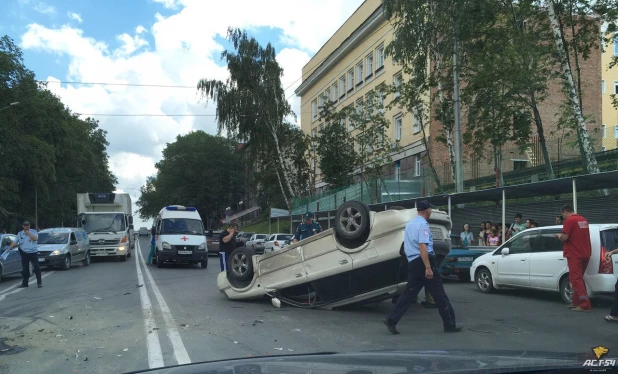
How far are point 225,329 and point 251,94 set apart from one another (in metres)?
32.9

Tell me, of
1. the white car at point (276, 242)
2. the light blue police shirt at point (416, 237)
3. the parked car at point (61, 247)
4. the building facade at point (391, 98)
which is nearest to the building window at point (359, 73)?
the building facade at point (391, 98)

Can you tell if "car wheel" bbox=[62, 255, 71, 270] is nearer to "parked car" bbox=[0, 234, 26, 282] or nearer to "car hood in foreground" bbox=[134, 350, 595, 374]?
"parked car" bbox=[0, 234, 26, 282]

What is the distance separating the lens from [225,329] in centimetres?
823

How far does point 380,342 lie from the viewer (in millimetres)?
7293

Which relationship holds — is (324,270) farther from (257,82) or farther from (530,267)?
(257,82)

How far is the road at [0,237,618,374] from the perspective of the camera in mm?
6680

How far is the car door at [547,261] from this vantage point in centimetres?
1098

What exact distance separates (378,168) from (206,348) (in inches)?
1022

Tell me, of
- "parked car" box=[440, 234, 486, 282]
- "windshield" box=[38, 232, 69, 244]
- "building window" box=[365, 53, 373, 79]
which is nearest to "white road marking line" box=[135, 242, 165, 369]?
"parked car" box=[440, 234, 486, 282]

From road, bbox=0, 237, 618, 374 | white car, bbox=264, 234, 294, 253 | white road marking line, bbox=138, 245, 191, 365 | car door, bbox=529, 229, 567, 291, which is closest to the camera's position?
white road marking line, bbox=138, 245, 191, 365

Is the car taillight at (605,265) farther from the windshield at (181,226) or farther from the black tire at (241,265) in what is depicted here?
the windshield at (181,226)

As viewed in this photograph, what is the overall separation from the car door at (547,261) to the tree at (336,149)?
2426 centimetres

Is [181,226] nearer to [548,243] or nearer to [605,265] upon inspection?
[548,243]

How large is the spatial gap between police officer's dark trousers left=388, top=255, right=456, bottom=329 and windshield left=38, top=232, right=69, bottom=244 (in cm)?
1719
